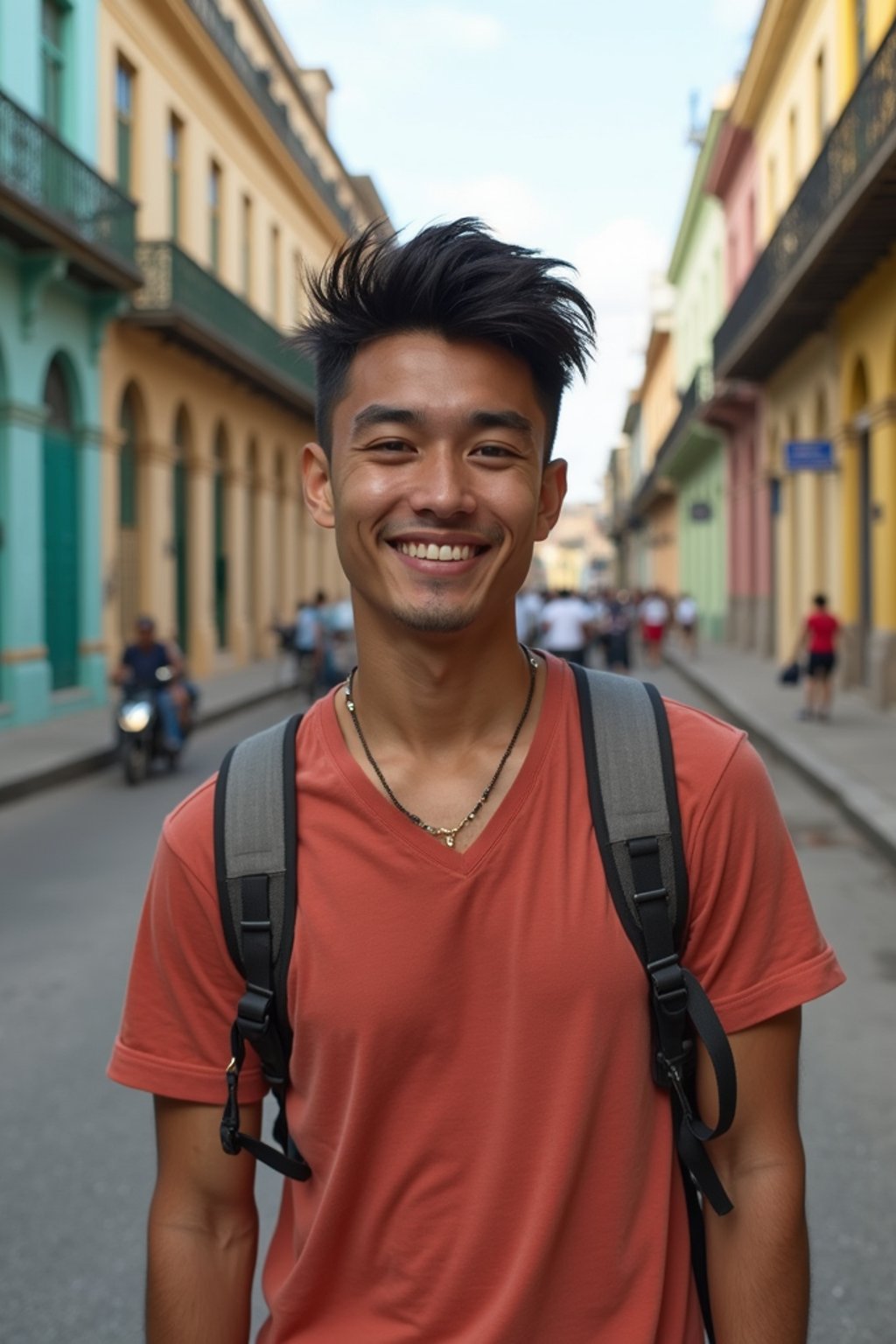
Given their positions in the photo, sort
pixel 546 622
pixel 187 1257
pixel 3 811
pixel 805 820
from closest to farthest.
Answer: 1. pixel 187 1257
2. pixel 805 820
3. pixel 3 811
4. pixel 546 622

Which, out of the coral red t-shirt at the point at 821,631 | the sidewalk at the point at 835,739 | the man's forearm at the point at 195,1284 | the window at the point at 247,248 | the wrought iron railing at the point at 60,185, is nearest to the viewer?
the man's forearm at the point at 195,1284

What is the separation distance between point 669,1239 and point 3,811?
1072 cm

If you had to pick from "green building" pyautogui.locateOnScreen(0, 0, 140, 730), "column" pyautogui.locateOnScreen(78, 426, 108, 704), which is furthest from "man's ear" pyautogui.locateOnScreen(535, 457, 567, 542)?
"column" pyautogui.locateOnScreen(78, 426, 108, 704)

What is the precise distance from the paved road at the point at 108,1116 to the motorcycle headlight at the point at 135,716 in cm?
373

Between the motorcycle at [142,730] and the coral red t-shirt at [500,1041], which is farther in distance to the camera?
the motorcycle at [142,730]

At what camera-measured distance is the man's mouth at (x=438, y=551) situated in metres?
1.85

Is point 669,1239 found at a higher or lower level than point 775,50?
lower

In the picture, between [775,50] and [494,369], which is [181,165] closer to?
[775,50]

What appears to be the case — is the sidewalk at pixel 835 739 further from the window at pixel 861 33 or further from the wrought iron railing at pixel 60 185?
the wrought iron railing at pixel 60 185

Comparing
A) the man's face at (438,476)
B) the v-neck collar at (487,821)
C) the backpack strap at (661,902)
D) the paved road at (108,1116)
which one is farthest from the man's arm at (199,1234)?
the paved road at (108,1116)

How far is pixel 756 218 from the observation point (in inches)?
1240


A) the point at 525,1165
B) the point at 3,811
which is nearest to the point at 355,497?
the point at 525,1165

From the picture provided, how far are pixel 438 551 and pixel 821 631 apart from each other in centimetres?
1514

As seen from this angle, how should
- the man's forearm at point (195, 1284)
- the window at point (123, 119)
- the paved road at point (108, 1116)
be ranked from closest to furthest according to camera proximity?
1. the man's forearm at point (195, 1284)
2. the paved road at point (108, 1116)
3. the window at point (123, 119)
